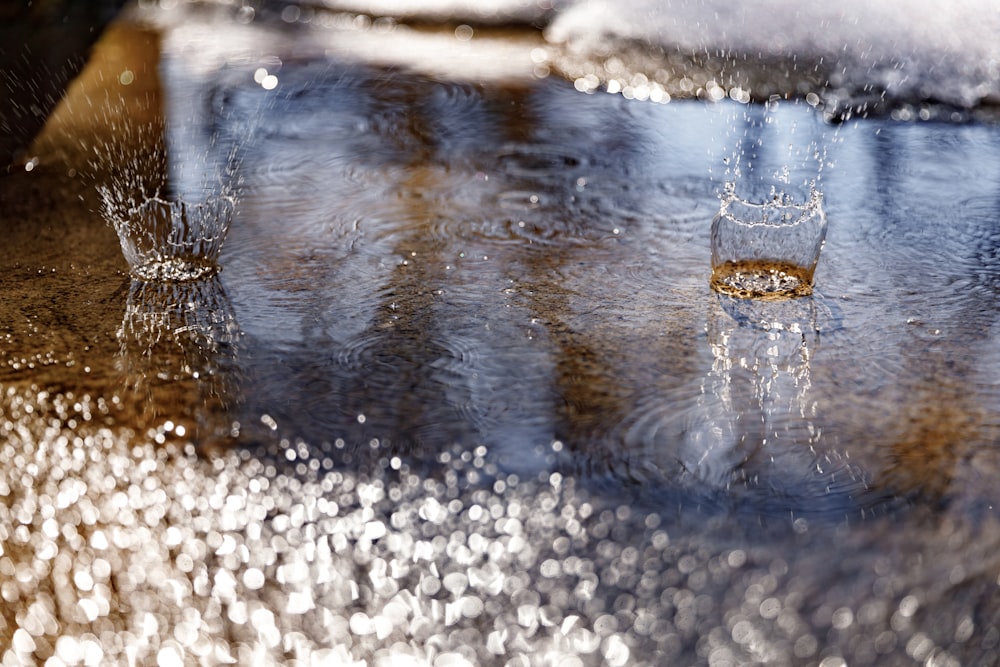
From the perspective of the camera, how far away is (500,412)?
1886 millimetres

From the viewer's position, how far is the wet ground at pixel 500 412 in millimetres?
1436

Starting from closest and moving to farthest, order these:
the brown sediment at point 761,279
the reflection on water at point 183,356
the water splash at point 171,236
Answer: the reflection on water at point 183,356
the brown sediment at point 761,279
the water splash at point 171,236

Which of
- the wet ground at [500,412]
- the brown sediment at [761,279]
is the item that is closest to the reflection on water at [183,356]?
the wet ground at [500,412]

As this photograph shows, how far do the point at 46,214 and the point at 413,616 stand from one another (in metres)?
1.86

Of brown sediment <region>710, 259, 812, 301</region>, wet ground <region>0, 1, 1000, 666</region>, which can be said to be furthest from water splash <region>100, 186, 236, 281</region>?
brown sediment <region>710, 259, 812, 301</region>

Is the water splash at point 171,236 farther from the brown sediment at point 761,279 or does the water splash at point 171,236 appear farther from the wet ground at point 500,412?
the brown sediment at point 761,279

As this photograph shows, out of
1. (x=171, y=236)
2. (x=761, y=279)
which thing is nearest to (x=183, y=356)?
(x=171, y=236)

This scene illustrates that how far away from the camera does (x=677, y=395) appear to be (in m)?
1.93

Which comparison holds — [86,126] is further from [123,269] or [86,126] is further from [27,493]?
[27,493]

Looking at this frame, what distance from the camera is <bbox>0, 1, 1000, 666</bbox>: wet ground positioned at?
1.44 meters

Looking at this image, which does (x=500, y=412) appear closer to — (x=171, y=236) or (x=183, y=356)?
(x=183, y=356)

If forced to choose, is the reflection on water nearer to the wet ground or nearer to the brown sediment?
the wet ground

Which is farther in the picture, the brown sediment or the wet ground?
the brown sediment

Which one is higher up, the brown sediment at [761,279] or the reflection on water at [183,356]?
the brown sediment at [761,279]
